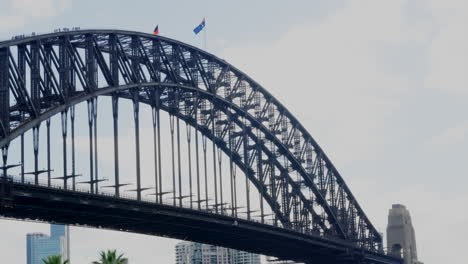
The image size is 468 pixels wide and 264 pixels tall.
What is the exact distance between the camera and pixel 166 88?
450 feet

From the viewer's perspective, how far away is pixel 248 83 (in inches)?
6339

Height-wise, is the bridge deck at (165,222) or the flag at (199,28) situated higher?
the flag at (199,28)

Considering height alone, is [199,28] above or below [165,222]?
above

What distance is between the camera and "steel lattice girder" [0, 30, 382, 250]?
104m

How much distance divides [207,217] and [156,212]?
542 inches

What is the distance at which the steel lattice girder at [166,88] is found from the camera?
104 meters

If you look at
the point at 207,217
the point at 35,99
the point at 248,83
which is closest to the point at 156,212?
the point at 207,217

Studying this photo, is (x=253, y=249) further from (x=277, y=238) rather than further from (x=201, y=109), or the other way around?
(x=201, y=109)

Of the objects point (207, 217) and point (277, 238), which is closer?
point (207, 217)

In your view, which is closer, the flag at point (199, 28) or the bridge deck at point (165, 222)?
the bridge deck at point (165, 222)

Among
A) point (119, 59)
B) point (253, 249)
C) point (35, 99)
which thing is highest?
point (119, 59)

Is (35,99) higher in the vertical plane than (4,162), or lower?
higher

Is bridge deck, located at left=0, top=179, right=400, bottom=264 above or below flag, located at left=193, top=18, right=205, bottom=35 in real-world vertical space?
below

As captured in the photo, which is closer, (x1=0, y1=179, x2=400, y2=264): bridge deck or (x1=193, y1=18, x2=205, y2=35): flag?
(x1=0, y1=179, x2=400, y2=264): bridge deck
